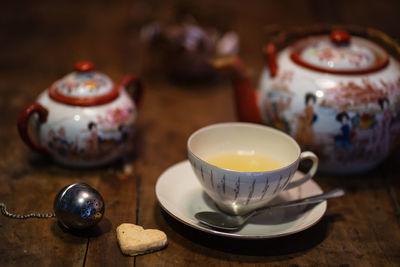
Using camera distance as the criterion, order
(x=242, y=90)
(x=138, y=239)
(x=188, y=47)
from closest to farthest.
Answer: (x=138, y=239) < (x=242, y=90) < (x=188, y=47)

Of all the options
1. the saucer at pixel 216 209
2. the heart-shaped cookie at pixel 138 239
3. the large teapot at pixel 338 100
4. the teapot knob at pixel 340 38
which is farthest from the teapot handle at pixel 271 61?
the heart-shaped cookie at pixel 138 239

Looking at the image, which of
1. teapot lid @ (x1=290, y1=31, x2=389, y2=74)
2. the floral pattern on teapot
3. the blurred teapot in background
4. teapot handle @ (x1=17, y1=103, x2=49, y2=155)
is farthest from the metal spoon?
the blurred teapot in background

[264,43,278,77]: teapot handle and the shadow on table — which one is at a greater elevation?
[264,43,278,77]: teapot handle

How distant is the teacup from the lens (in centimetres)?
74

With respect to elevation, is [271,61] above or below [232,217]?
above

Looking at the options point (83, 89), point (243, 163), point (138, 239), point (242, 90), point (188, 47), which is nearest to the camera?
point (138, 239)

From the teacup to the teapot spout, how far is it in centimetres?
17

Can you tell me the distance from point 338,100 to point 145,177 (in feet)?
1.41

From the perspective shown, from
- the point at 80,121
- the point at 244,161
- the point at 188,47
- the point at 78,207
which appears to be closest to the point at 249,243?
the point at 244,161

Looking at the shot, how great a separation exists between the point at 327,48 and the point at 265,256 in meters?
0.50

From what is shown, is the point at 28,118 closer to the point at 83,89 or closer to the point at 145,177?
the point at 83,89

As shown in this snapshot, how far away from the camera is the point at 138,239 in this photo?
0.75 meters

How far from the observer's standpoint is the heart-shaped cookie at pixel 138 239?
2.42 feet

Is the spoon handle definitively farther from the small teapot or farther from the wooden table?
the small teapot
